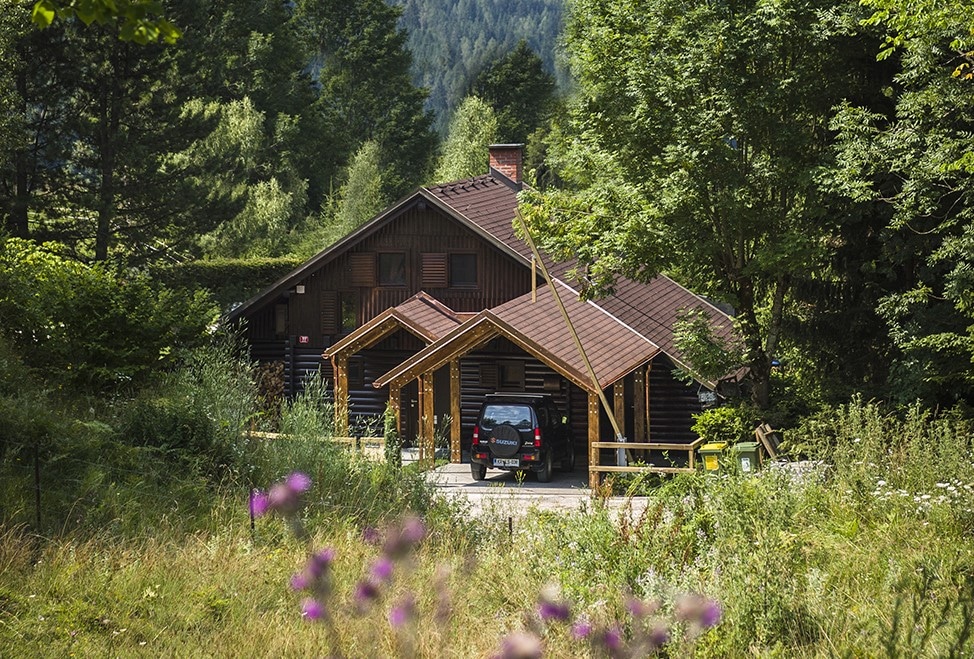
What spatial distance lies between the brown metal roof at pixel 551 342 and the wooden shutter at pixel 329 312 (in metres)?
6.42

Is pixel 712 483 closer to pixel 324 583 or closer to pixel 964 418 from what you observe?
pixel 324 583

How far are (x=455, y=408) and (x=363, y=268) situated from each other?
700 cm

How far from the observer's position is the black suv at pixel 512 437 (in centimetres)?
2484

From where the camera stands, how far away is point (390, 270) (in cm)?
3369

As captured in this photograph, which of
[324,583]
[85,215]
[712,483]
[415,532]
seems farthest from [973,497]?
[85,215]

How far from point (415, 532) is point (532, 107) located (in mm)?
78671

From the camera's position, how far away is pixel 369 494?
12.9m

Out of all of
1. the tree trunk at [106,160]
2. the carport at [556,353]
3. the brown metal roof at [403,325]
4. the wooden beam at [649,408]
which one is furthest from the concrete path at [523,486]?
the tree trunk at [106,160]

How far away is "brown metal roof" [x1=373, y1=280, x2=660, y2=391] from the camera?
1015 inches

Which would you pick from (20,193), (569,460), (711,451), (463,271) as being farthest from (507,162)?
(711,451)

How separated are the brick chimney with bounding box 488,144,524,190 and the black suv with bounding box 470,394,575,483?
13.9 metres

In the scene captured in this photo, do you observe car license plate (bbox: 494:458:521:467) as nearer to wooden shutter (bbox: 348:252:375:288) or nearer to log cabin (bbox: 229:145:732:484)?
log cabin (bbox: 229:145:732:484)

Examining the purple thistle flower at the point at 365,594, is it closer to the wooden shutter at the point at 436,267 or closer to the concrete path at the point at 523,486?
the concrete path at the point at 523,486

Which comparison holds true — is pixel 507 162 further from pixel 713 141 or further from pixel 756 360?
pixel 713 141
